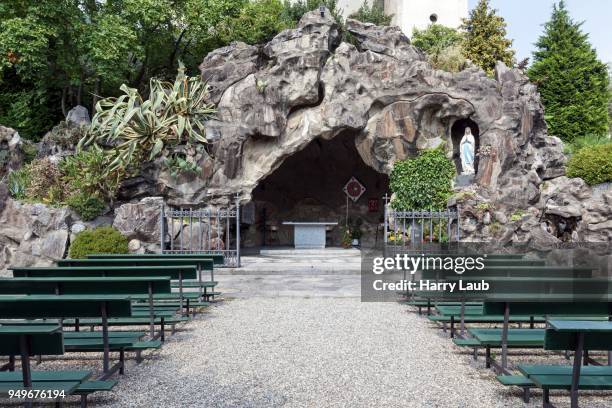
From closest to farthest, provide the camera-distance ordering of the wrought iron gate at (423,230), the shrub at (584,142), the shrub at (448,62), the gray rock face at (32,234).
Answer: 1. the gray rock face at (32,234)
2. the wrought iron gate at (423,230)
3. the shrub at (448,62)
4. the shrub at (584,142)

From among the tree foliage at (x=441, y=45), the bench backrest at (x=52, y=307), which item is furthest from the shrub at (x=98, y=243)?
the tree foliage at (x=441, y=45)

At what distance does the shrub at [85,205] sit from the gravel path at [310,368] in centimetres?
821

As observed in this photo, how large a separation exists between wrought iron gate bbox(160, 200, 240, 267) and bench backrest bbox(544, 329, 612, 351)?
11.0 metres

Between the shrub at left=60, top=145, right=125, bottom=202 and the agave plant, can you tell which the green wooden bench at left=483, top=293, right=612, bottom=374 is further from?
the shrub at left=60, top=145, right=125, bottom=202

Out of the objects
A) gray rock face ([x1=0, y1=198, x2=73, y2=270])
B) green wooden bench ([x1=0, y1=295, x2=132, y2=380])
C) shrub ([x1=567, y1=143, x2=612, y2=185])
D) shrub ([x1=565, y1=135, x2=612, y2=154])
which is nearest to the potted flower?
shrub ([x1=567, y1=143, x2=612, y2=185])

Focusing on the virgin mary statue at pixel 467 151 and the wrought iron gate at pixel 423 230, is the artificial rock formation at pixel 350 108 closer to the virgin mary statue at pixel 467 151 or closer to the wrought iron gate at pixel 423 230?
the virgin mary statue at pixel 467 151

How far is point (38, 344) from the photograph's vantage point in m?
3.95

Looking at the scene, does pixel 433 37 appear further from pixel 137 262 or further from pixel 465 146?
pixel 137 262

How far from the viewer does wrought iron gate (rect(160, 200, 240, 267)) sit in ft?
48.2

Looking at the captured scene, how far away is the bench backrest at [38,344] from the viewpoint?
3896 mm

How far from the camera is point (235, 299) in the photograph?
10.4m

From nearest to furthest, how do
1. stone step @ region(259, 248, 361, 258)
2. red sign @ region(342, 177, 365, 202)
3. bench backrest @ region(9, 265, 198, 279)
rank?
1. bench backrest @ region(9, 265, 198, 279)
2. stone step @ region(259, 248, 361, 258)
3. red sign @ region(342, 177, 365, 202)

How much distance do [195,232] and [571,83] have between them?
18.7 metres

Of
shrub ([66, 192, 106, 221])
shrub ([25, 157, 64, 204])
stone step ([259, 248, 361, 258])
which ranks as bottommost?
stone step ([259, 248, 361, 258])
